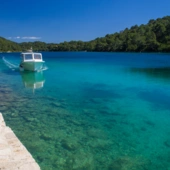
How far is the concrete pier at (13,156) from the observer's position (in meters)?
4.73

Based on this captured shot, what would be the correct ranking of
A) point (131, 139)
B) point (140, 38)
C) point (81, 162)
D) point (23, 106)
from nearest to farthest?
point (81, 162) → point (131, 139) → point (23, 106) → point (140, 38)

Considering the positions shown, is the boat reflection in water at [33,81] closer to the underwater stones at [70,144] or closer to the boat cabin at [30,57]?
the boat cabin at [30,57]

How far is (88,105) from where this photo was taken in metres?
12.2

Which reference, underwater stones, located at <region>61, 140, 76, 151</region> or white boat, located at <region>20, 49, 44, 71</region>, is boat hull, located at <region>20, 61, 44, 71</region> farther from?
underwater stones, located at <region>61, 140, 76, 151</region>

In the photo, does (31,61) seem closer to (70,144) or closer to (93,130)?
(93,130)

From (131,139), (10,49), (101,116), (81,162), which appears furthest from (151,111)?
(10,49)

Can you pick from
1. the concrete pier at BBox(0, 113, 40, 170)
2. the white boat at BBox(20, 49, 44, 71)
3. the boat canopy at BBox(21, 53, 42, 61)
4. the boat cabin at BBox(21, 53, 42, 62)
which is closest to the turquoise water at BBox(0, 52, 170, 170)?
the concrete pier at BBox(0, 113, 40, 170)

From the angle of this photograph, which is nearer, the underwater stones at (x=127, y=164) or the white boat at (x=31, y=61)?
the underwater stones at (x=127, y=164)

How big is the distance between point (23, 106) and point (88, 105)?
349 cm

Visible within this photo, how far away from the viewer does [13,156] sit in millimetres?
5188

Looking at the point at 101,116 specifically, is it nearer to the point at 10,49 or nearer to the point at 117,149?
the point at 117,149

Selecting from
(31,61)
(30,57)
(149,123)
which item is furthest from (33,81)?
(149,123)

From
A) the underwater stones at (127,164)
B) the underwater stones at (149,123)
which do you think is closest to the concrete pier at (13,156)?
the underwater stones at (127,164)

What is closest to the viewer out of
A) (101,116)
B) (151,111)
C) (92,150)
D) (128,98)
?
(92,150)
